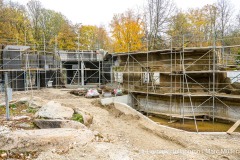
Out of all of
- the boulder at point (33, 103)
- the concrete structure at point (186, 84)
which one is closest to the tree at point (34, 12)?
the concrete structure at point (186, 84)

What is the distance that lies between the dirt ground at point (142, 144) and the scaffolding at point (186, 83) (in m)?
3.05

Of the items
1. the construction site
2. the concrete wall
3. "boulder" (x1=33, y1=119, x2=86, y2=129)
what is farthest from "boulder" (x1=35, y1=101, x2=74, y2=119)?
the concrete wall

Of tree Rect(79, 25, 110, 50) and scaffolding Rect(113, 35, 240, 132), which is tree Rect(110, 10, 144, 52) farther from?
scaffolding Rect(113, 35, 240, 132)

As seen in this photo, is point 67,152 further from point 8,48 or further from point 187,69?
point 8,48

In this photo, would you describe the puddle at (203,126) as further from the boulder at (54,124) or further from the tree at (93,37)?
the tree at (93,37)

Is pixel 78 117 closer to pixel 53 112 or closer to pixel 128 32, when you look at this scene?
pixel 53 112

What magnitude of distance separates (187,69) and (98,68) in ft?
35.8

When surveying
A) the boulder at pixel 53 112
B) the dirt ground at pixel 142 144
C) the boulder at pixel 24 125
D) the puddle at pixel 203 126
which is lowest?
the puddle at pixel 203 126

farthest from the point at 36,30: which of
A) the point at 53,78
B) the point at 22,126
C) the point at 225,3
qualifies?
the point at 225,3

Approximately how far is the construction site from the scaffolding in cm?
6

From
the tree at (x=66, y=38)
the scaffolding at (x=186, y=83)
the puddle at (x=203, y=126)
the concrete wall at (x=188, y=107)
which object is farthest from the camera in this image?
the tree at (x=66, y=38)

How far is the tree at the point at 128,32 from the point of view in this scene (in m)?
26.8

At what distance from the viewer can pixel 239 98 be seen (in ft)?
37.6

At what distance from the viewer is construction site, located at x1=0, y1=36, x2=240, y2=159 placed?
6.55 m
